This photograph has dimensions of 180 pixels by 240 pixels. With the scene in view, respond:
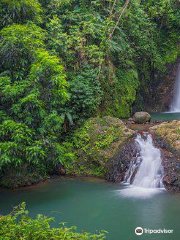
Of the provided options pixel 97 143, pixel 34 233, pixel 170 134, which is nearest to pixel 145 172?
pixel 170 134

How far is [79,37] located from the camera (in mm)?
13266

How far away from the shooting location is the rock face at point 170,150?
31.4 ft

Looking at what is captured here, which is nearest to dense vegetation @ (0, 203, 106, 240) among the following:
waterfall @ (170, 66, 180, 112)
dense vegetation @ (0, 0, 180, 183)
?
dense vegetation @ (0, 0, 180, 183)

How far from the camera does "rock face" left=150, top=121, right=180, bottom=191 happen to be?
9578mm

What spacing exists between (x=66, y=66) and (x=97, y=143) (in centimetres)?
343

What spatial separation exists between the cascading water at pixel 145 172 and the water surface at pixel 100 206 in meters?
0.22

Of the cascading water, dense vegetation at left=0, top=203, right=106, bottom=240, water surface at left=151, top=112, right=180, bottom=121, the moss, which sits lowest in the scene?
the cascading water

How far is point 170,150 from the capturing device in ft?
34.3

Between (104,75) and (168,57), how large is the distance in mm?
6503

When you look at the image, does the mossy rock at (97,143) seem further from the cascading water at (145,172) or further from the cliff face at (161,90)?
the cliff face at (161,90)

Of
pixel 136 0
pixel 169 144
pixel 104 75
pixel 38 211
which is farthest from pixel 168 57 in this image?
pixel 38 211

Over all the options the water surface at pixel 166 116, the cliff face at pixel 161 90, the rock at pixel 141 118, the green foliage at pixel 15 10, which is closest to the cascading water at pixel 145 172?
the rock at pixel 141 118

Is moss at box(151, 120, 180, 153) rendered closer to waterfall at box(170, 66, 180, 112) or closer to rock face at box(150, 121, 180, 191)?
rock face at box(150, 121, 180, 191)

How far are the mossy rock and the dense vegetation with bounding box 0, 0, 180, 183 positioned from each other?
14.1 inches
